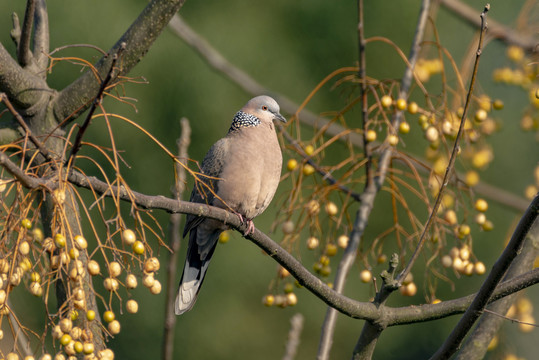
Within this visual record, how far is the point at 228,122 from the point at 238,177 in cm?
332

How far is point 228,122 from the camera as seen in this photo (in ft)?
21.8

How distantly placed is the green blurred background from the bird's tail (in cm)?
285

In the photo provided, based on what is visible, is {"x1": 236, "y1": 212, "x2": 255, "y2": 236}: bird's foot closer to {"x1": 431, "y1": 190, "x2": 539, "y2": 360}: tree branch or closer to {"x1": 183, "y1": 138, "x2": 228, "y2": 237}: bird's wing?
{"x1": 183, "y1": 138, "x2": 228, "y2": 237}: bird's wing

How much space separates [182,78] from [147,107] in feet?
1.42

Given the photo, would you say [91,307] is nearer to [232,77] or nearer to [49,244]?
[49,244]

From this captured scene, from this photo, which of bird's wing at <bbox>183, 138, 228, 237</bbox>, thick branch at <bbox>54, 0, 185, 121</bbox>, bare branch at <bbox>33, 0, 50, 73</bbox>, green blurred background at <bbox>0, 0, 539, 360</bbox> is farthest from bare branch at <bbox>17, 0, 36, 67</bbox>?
green blurred background at <bbox>0, 0, 539, 360</bbox>

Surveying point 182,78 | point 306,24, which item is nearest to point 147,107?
point 182,78

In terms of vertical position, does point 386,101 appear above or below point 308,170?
above

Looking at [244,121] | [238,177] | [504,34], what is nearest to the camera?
[238,177]

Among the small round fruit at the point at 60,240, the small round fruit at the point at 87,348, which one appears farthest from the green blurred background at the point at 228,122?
the small round fruit at the point at 60,240

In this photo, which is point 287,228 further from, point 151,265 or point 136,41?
point 151,265

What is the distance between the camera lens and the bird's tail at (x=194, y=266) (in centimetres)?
364

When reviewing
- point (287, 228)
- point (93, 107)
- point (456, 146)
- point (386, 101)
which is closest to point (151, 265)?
point (93, 107)

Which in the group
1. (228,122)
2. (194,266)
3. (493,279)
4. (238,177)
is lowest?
(194,266)
